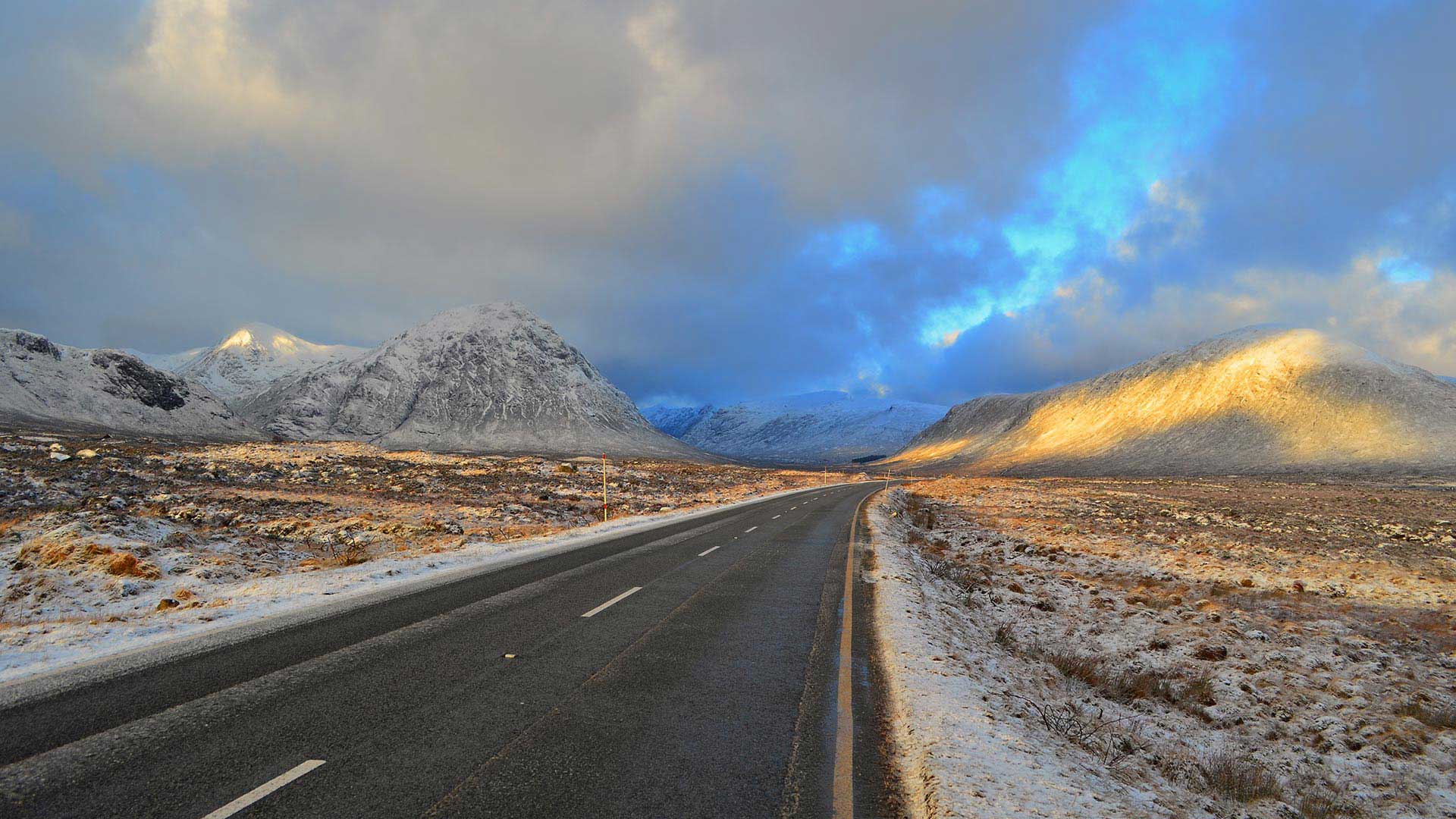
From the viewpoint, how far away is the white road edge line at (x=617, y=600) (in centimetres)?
903

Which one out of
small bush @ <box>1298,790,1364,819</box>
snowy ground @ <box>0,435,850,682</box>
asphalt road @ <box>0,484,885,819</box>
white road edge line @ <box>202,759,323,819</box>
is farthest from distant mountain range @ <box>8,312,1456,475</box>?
white road edge line @ <box>202,759,323,819</box>

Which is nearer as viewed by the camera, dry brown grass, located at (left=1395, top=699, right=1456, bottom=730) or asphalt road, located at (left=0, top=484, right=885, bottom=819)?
asphalt road, located at (left=0, top=484, right=885, bottom=819)

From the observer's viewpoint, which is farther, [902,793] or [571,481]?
[571,481]

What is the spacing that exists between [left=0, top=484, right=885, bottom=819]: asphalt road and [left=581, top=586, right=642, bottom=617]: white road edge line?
0.17 m

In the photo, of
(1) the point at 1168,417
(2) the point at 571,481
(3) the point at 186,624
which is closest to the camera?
(3) the point at 186,624

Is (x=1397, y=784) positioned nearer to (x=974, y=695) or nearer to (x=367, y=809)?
(x=974, y=695)

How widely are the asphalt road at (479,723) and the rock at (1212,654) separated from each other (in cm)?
539

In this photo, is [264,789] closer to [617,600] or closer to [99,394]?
[617,600]

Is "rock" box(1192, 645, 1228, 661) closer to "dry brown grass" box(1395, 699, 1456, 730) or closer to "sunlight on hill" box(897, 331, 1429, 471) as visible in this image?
"dry brown grass" box(1395, 699, 1456, 730)

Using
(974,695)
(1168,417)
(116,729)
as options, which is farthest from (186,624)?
(1168,417)

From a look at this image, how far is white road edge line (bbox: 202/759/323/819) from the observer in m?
3.63

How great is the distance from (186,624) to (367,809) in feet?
21.7

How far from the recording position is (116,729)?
4758 millimetres

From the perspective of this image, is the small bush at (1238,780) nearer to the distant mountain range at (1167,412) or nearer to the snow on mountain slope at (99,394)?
the distant mountain range at (1167,412)
